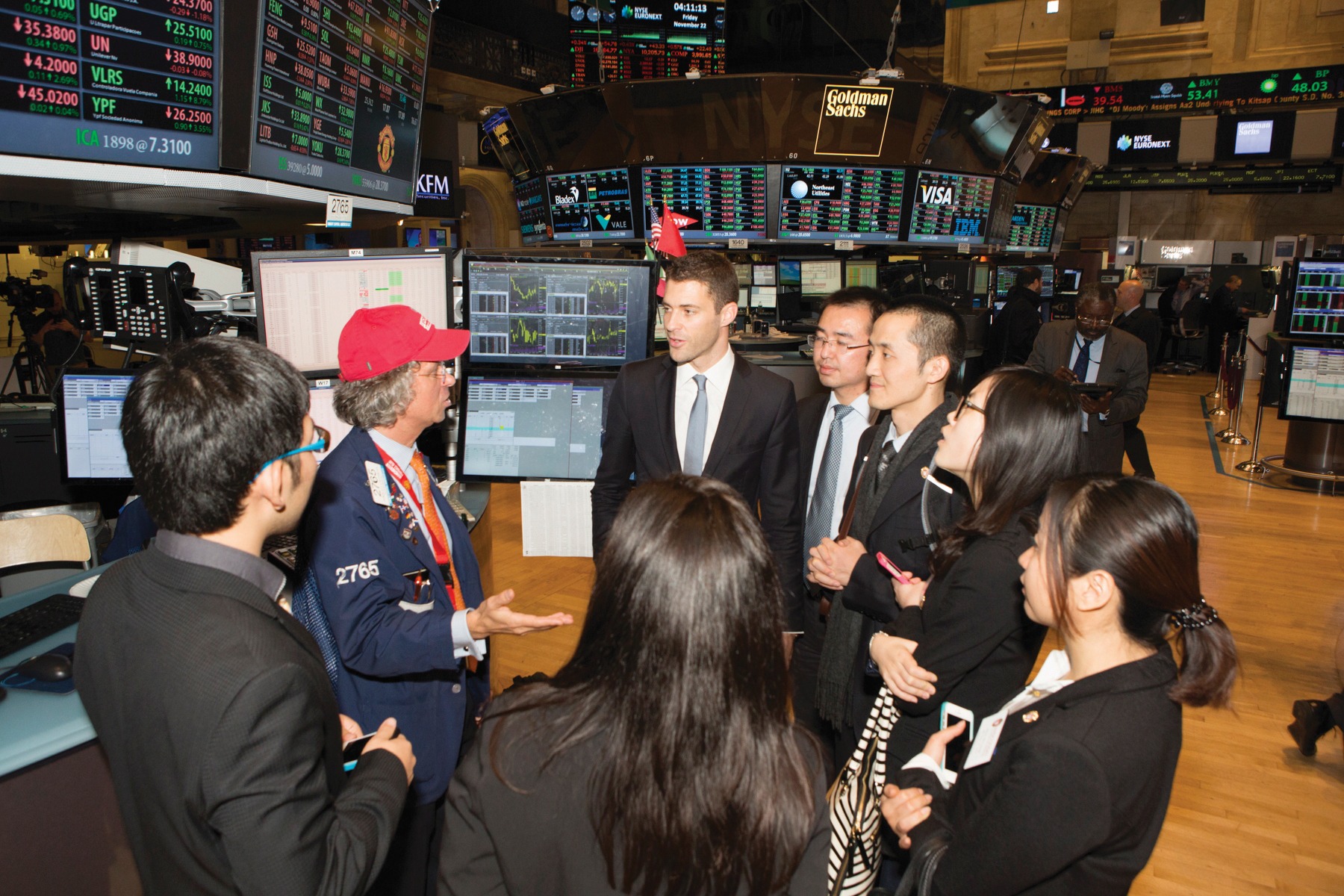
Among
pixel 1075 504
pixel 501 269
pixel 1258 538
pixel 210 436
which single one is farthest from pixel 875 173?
pixel 210 436

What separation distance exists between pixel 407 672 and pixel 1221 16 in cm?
1778

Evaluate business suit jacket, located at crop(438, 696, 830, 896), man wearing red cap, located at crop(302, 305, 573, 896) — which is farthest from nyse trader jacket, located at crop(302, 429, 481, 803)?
business suit jacket, located at crop(438, 696, 830, 896)

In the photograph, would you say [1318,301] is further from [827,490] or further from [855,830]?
[855,830]

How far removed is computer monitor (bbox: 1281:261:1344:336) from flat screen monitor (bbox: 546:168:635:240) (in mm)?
5583

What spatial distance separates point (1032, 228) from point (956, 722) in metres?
10.7

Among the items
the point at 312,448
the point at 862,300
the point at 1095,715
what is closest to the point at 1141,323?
the point at 862,300

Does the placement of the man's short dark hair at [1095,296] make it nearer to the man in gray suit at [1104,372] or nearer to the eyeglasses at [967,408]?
the man in gray suit at [1104,372]

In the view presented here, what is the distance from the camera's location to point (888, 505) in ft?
7.06

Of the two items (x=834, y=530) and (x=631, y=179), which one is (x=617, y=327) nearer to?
(x=834, y=530)

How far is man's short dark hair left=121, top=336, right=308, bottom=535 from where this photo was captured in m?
1.14

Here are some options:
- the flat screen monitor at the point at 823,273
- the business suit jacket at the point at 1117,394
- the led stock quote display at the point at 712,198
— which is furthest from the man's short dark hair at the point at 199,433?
the flat screen monitor at the point at 823,273

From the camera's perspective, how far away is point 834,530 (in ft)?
8.77

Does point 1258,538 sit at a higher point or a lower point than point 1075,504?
lower

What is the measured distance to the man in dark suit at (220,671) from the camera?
1.04 m
